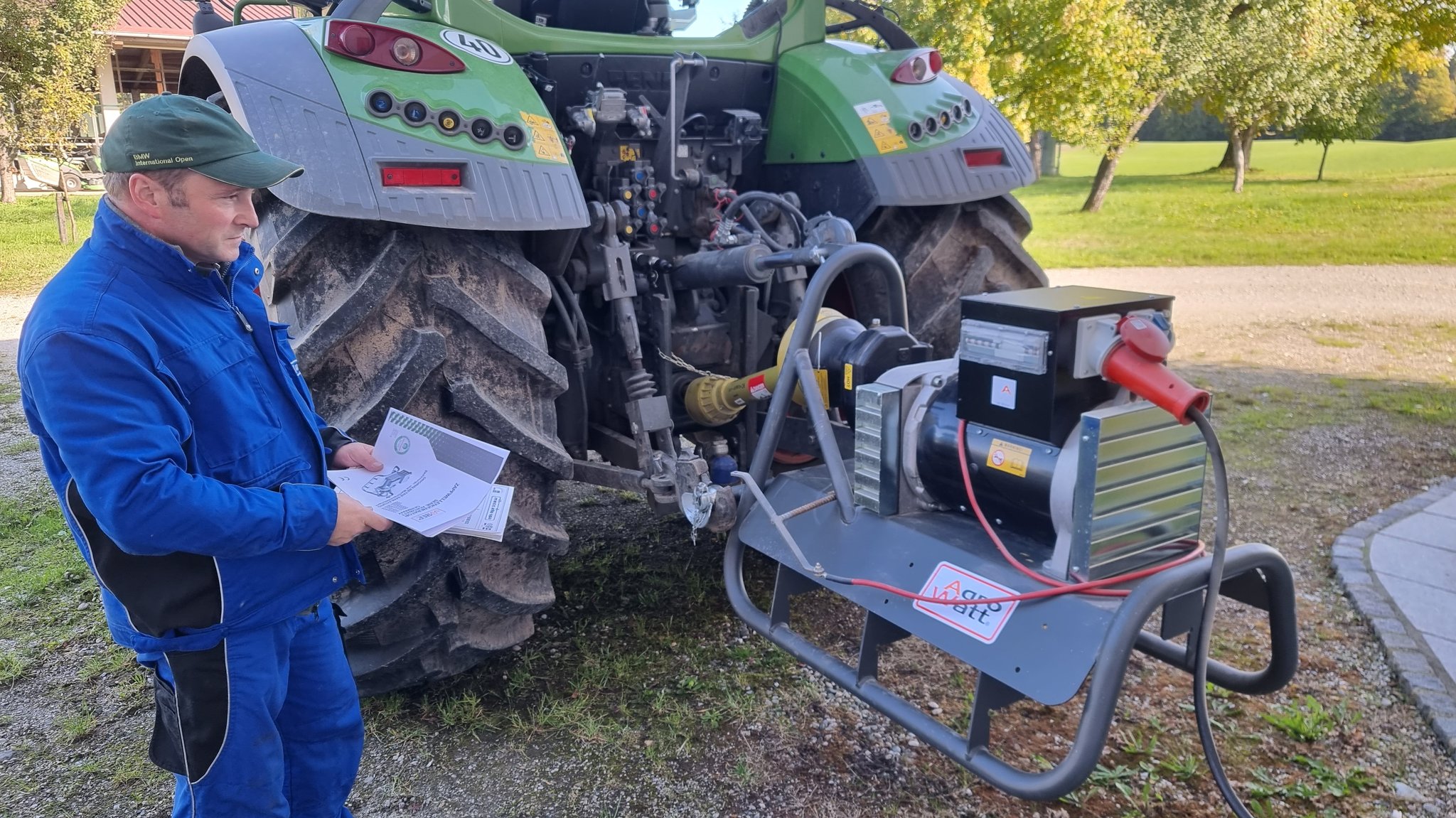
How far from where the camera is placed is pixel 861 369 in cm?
252

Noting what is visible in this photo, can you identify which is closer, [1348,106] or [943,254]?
[943,254]

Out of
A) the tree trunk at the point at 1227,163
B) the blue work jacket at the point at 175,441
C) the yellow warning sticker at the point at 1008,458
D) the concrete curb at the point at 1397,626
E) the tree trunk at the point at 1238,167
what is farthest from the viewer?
the tree trunk at the point at 1227,163

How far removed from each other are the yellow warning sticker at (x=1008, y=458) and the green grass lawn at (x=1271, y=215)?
450 inches

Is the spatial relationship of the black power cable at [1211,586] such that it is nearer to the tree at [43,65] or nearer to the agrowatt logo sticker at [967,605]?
the agrowatt logo sticker at [967,605]

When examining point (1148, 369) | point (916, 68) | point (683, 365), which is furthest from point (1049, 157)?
point (1148, 369)

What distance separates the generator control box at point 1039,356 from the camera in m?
1.90

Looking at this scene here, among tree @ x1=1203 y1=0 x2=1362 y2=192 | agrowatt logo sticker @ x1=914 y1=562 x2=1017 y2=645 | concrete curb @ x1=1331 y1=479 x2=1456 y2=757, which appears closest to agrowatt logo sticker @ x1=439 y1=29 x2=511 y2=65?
agrowatt logo sticker @ x1=914 y1=562 x2=1017 y2=645

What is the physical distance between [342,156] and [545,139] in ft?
1.67

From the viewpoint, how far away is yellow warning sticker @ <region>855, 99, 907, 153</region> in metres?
3.38

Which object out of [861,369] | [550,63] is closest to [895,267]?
[861,369]

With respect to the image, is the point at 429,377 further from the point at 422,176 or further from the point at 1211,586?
the point at 1211,586

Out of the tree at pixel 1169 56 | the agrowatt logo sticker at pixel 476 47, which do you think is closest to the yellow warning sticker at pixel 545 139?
the agrowatt logo sticker at pixel 476 47

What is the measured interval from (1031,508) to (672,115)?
166cm

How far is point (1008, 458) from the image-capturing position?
80.6 inches
